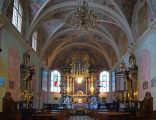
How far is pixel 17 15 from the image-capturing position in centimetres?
1983

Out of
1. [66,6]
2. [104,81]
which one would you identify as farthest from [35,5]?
[104,81]

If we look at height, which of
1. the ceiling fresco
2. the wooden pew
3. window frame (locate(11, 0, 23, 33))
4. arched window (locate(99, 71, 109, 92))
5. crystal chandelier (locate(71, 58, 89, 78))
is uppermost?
the ceiling fresco

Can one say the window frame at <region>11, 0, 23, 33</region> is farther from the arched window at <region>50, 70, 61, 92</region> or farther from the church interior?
the arched window at <region>50, 70, 61, 92</region>

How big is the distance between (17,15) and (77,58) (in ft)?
59.3

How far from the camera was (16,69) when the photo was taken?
62.1 feet

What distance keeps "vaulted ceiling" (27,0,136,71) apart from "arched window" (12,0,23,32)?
1.14 meters

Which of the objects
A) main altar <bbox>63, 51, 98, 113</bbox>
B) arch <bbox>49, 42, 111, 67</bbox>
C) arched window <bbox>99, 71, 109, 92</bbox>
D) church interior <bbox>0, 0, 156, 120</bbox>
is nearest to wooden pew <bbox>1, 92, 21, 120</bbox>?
church interior <bbox>0, 0, 156, 120</bbox>

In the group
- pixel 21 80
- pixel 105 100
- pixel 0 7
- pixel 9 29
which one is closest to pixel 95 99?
pixel 105 100

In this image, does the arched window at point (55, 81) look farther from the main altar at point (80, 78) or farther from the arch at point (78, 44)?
the arch at point (78, 44)

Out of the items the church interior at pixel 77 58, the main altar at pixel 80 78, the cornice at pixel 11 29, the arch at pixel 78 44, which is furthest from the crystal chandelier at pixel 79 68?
the cornice at pixel 11 29

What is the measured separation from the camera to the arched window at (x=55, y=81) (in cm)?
3647

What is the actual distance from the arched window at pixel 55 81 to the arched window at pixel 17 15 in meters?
16.4

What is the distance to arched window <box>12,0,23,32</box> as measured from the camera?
19.0 m

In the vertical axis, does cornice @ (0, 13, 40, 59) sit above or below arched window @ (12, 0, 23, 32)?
below
